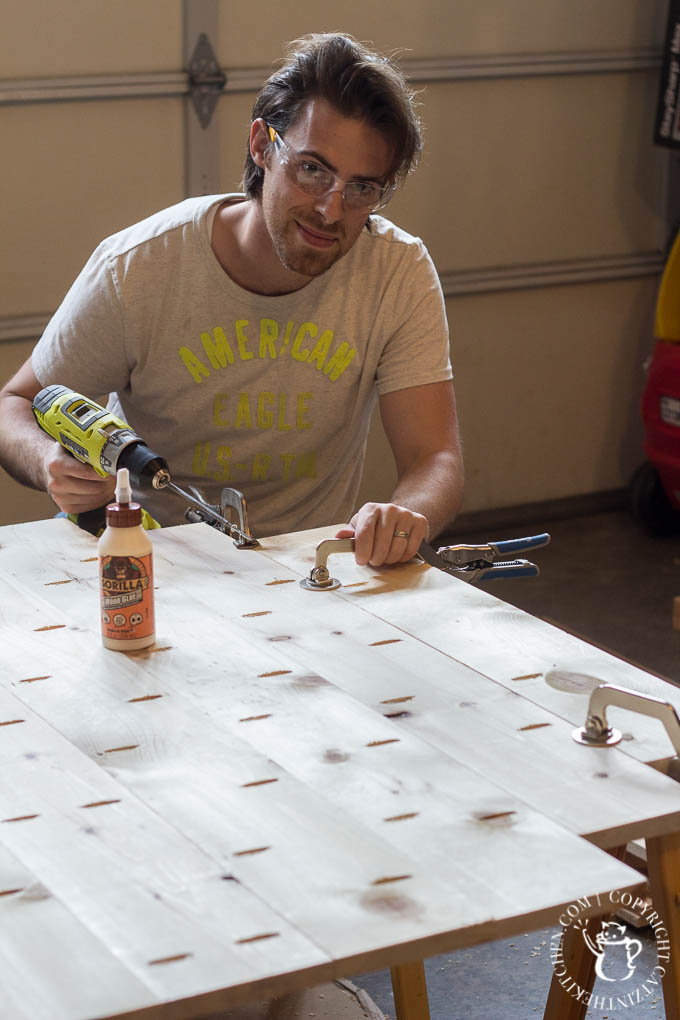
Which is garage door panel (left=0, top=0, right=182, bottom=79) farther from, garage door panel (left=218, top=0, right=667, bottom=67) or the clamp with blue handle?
the clamp with blue handle

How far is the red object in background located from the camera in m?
4.45

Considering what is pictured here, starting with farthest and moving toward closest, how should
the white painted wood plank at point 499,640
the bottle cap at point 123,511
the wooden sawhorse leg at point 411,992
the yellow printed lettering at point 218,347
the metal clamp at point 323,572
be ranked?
1. the yellow printed lettering at point 218,347
2. the wooden sawhorse leg at point 411,992
3. the metal clamp at point 323,572
4. the bottle cap at point 123,511
5. the white painted wood plank at point 499,640

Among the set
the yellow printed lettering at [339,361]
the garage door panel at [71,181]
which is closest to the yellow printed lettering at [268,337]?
the yellow printed lettering at [339,361]

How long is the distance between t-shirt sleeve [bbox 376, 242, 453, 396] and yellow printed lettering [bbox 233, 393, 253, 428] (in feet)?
0.84

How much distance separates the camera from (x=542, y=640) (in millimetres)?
1731

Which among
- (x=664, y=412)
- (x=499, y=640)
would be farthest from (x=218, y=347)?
(x=664, y=412)

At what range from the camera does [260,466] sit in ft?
8.32

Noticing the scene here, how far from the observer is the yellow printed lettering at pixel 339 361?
2.47 meters

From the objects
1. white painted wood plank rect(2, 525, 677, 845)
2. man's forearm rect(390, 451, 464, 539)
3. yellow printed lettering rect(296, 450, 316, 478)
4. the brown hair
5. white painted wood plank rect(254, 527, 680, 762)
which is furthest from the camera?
yellow printed lettering rect(296, 450, 316, 478)

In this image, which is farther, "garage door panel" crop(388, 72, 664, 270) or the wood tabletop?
"garage door panel" crop(388, 72, 664, 270)

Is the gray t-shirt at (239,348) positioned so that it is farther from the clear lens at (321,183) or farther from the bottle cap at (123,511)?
the bottle cap at (123,511)

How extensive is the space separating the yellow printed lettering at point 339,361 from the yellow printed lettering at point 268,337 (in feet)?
0.35

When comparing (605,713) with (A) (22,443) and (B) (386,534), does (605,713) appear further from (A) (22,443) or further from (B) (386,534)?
(A) (22,443)

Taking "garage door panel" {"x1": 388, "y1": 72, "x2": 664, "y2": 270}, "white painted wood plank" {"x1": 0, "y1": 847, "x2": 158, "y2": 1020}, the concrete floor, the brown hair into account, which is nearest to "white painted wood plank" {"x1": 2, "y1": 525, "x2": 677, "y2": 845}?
"white painted wood plank" {"x1": 0, "y1": 847, "x2": 158, "y2": 1020}
